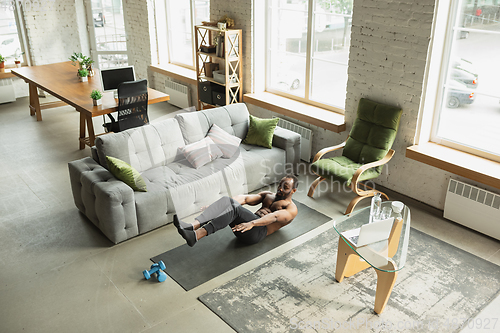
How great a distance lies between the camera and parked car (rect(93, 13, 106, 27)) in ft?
29.6

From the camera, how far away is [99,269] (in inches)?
154

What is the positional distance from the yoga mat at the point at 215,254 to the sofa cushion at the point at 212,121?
1317mm

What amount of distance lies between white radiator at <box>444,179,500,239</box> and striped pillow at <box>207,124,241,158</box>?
242cm

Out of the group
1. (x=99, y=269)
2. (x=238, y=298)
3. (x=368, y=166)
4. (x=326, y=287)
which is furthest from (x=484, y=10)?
(x=99, y=269)

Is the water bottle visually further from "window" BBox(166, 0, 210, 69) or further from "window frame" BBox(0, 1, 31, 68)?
"window frame" BBox(0, 1, 31, 68)

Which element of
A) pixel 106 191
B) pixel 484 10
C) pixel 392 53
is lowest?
pixel 106 191

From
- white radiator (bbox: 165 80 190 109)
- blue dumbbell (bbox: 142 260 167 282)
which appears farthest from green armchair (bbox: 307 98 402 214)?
white radiator (bbox: 165 80 190 109)

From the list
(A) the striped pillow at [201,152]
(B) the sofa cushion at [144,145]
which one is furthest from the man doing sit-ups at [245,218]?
(B) the sofa cushion at [144,145]

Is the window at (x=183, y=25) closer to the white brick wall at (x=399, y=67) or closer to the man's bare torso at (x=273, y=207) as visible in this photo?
the white brick wall at (x=399, y=67)

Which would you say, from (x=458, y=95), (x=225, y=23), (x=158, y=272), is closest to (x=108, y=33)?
(x=225, y=23)

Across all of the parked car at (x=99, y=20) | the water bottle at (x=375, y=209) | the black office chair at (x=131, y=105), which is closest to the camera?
the water bottle at (x=375, y=209)

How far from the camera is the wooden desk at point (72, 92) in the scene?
19.3ft

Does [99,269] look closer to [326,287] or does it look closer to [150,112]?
[326,287]

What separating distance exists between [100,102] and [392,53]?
3821 mm
